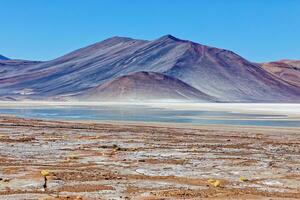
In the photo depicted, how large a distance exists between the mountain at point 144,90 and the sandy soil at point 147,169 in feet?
404

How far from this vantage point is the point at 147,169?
1553cm

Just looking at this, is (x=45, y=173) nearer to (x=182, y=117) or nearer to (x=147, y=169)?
Answer: (x=147, y=169)

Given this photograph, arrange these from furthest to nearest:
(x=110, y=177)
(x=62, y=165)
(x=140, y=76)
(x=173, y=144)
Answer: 1. (x=140, y=76)
2. (x=173, y=144)
3. (x=62, y=165)
4. (x=110, y=177)

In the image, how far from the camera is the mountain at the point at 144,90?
493ft

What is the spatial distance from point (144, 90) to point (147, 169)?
13980 cm

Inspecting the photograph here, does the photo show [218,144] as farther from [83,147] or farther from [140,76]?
[140,76]

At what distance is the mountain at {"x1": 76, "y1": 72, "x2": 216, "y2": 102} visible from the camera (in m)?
150

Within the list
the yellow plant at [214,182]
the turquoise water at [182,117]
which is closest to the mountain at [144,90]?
the turquoise water at [182,117]

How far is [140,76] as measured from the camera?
165500 mm

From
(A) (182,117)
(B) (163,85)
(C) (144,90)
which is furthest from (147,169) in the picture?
(B) (163,85)

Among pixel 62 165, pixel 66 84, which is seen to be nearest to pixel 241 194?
pixel 62 165

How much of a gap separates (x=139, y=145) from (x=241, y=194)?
11.4 m

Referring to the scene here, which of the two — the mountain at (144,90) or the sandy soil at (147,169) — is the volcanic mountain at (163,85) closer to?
the mountain at (144,90)

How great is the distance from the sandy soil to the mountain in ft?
404
